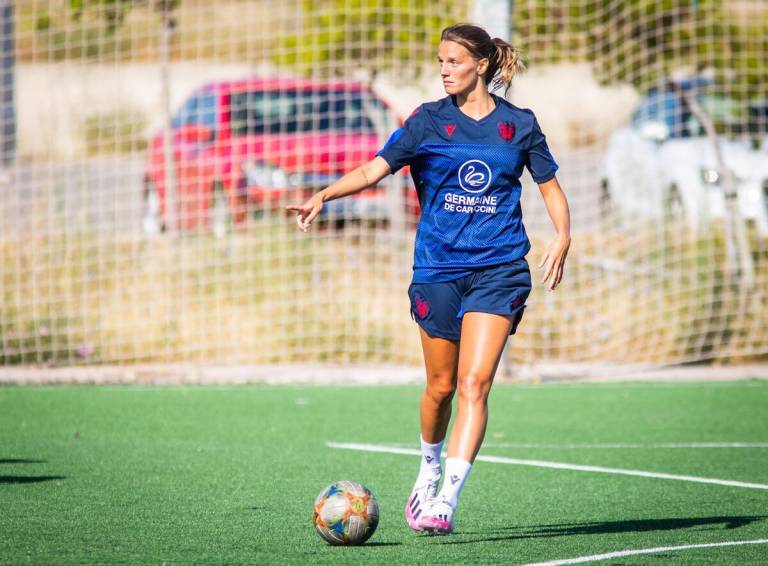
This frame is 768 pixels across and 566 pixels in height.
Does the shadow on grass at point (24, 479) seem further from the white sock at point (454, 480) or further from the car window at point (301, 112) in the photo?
the car window at point (301, 112)

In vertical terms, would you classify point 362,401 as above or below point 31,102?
below

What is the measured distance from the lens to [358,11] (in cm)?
1352

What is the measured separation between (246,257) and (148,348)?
130 cm

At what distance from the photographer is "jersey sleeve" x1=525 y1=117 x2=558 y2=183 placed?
5.76 metres

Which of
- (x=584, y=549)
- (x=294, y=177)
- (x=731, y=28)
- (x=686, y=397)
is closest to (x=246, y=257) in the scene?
(x=294, y=177)

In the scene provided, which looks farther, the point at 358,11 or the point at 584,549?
the point at 358,11

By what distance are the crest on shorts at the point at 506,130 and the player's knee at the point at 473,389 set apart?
3.30ft

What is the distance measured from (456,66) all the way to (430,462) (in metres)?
1.68

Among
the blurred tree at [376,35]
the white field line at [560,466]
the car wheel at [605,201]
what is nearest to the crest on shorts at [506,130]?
the white field line at [560,466]

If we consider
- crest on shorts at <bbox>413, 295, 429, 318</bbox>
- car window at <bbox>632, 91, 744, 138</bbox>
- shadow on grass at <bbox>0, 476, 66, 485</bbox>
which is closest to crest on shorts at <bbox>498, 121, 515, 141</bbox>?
crest on shorts at <bbox>413, 295, 429, 318</bbox>

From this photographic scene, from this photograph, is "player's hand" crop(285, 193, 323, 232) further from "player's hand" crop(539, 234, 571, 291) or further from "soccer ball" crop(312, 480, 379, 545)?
"soccer ball" crop(312, 480, 379, 545)

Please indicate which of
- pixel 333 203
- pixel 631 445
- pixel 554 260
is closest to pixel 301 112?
pixel 333 203

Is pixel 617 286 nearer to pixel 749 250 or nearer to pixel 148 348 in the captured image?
pixel 749 250

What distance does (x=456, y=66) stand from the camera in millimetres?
5707
